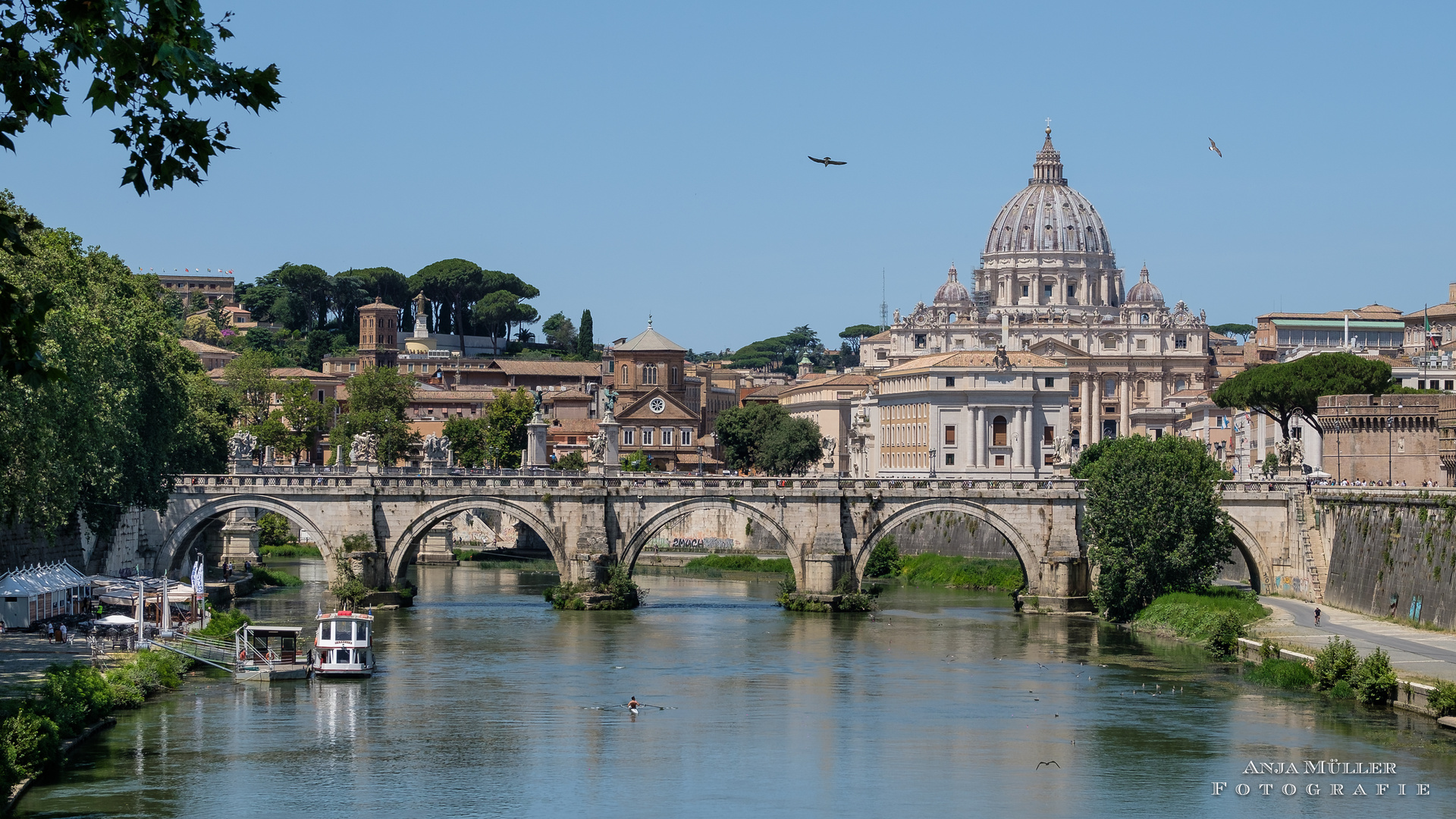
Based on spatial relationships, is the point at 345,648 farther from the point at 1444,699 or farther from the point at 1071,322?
the point at 1071,322

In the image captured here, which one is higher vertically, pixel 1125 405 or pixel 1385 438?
pixel 1125 405

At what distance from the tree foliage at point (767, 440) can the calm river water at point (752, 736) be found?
201 feet

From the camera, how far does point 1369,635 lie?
156 ft

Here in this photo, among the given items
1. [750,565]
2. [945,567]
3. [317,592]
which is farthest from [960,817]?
[750,565]

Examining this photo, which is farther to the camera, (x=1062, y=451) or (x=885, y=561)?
(x=885, y=561)

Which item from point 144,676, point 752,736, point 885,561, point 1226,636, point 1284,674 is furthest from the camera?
point 885,561

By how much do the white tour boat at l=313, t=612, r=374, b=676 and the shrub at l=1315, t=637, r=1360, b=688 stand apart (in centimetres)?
2202

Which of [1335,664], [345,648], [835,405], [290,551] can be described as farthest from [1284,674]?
[835,405]

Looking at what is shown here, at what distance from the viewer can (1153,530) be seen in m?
55.4

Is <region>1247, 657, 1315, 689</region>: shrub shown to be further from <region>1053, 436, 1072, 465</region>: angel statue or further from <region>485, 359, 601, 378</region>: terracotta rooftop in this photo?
<region>485, 359, 601, 378</region>: terracotta rooftop

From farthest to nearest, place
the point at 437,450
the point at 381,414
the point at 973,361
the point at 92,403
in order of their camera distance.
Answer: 1. the point at 973,361
2. the point at 381,414
3. the point at 437,450
4. the point at 92,403

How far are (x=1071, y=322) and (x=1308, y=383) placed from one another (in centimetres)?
7720

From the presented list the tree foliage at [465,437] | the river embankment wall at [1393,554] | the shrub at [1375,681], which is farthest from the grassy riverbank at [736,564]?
the shrub at [1375,681]

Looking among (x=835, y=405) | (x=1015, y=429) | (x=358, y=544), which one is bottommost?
(x=358, y=544)
